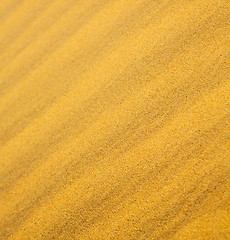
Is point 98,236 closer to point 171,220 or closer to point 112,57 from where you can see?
point 171,220

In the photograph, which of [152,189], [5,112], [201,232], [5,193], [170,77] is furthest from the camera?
[5,112]

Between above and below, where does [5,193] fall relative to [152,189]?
above

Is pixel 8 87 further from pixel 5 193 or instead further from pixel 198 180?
pixel 198 180

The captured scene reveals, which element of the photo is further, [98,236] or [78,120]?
[78,120]

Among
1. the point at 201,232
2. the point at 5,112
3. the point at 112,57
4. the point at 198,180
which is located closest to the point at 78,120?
the point at 112,57

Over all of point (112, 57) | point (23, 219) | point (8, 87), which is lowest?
point (23, 219)

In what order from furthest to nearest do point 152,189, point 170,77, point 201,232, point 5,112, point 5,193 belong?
point 5,112 < point 5,193 < point 170,77 < point 152,189 < point 201,232
